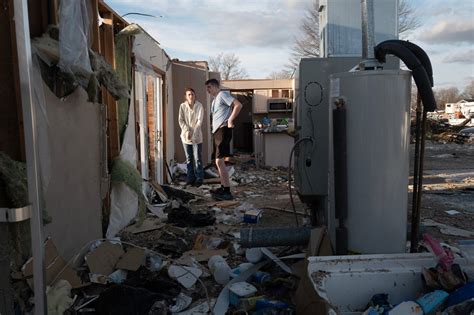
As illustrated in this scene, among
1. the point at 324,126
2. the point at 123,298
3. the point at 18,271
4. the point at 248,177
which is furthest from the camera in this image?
the point at 248,177

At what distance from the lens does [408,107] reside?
8.82ft

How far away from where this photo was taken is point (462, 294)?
6.49 ft

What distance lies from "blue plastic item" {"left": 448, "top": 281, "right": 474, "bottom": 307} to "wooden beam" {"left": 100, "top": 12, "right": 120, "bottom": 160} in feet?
11.5

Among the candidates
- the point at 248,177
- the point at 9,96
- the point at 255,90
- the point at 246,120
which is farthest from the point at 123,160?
the point at 246,120

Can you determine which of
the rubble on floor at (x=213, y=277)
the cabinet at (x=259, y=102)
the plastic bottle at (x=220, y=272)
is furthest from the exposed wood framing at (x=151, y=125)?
the cabinet at (x=259, y=102)

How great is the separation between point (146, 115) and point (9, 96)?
431 centimetres

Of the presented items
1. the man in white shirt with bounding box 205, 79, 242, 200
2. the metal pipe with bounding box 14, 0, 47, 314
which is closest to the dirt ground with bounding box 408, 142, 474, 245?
the man in white shirt with bounding box 205, 79, 242, 200

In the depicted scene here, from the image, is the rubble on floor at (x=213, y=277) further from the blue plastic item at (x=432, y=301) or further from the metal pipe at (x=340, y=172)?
the metal pipe at (x=340, y=172)

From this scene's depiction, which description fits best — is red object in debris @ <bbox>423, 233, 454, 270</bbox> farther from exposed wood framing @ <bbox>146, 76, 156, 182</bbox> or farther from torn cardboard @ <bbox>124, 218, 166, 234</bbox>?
exposed wood framing @ <bbox>146, 76, 156, 182</bbox>

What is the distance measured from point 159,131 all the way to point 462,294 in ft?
20.6

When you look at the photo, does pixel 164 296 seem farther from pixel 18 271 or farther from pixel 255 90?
pixel 255 90

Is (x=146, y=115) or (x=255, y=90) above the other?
(x=255, y=90)

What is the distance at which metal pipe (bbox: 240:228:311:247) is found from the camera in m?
3.26

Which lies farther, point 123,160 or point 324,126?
point 123,160
